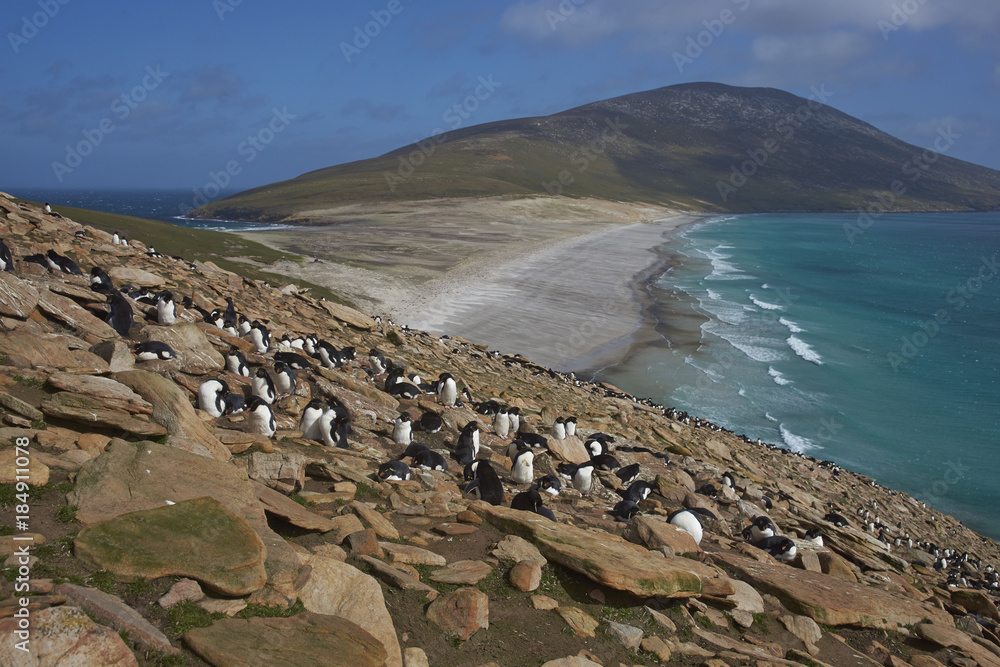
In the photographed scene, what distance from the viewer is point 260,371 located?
1145cm

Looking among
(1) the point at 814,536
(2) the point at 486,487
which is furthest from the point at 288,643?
(1) the point at 814,536

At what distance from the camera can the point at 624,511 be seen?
10.7 meters

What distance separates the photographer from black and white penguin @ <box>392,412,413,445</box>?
11734 mm

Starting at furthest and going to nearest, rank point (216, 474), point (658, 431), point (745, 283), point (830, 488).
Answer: point (745, 283) < point (830, 488) < point (658, 431) < point (216, 474)

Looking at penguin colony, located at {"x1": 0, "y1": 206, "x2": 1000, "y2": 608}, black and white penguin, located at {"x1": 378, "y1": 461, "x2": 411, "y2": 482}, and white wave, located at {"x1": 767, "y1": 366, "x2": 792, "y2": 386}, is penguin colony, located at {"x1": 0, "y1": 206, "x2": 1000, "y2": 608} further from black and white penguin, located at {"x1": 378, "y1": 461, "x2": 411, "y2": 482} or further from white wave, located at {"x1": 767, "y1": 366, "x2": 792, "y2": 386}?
white wave, located at {"x1": 767, "y1": 366, "x2": 792, "y2": 386}

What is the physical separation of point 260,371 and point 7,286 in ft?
13.7

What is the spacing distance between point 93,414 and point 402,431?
5560 millimetres

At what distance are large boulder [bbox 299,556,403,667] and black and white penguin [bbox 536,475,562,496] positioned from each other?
5547mm

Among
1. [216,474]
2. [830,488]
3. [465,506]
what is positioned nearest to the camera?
[216,474]

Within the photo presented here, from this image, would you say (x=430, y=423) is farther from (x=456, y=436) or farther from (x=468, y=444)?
(x=468, y=444)

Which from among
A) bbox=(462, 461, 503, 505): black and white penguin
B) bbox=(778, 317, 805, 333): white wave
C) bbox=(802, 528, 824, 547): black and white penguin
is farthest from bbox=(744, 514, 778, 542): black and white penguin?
bbox=(778, 317, 805, 333): white wave

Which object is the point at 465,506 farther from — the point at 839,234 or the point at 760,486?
the point at 839,234

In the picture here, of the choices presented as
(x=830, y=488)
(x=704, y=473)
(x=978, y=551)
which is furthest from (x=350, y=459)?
(x=978, y=551)

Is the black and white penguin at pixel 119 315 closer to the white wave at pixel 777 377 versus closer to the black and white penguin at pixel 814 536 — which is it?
the black and white penguin at pixel 814 536
